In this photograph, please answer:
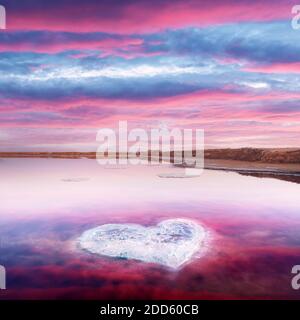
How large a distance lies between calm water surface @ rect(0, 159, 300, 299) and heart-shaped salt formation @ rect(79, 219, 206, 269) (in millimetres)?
272

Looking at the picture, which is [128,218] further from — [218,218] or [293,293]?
[293,293]

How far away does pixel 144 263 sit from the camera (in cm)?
654

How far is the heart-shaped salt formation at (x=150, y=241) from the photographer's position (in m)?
6.90

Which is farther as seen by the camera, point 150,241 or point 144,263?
point 150,241

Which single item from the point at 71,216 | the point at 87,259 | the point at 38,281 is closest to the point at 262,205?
the point at 71,216

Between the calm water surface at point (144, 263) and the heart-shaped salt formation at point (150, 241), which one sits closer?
the calm water surface at point (144, 263)

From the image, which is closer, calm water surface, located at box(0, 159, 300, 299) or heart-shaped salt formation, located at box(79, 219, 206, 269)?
calm water surface, located at box(0, 159, 300, 299)

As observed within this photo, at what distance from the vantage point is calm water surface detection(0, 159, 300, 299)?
18.6 ft

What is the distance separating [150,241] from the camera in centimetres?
784

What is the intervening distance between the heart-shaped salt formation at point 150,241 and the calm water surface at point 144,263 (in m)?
0.27

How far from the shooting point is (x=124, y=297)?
5426 mm

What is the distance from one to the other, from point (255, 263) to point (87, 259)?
3.43 meters

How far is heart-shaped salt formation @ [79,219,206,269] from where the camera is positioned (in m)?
6.90

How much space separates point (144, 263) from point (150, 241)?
4.29ft
